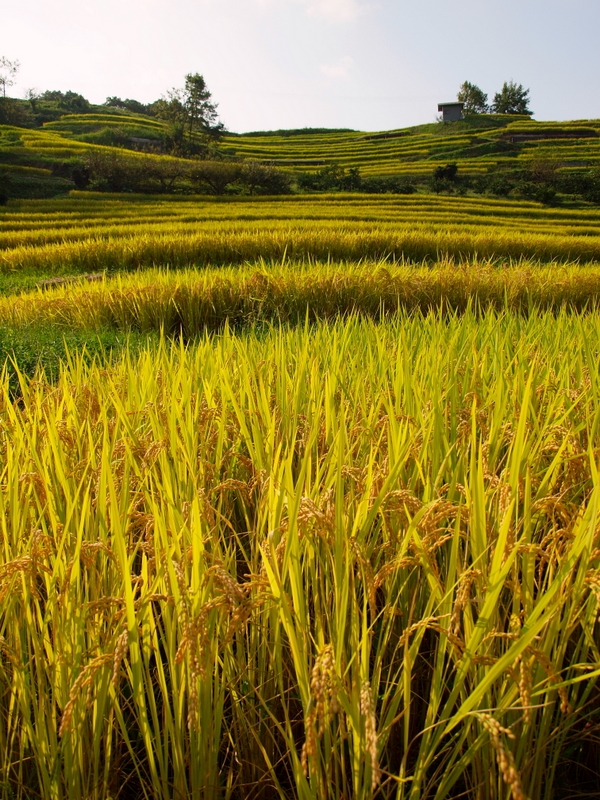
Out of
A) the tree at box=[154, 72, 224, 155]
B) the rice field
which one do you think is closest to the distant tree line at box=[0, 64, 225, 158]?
the tree at box=[154, 72, 224, 155]

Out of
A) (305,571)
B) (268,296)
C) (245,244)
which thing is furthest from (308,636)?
(245,244)

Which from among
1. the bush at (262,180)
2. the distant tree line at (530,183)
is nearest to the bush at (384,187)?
the distant tree line at (530,183)

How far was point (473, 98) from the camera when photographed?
71562 millimetres

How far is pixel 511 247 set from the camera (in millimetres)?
10219

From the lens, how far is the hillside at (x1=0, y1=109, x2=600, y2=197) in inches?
1114

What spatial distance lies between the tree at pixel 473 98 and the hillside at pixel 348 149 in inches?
789

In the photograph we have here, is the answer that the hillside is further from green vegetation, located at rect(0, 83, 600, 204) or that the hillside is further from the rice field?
the rice field

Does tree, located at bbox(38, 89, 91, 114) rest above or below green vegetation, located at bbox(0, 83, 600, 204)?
above

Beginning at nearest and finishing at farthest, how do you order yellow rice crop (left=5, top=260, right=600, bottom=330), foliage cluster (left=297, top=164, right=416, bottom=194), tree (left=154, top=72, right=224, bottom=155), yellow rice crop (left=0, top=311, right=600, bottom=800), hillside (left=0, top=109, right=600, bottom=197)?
yellow rice crop (left=0, top=311, right=600, bottom=800) → yellow rice crop (left=5, top=260, right=600, bottom=330) → hillside (left=0, top=109, right=600, bottom=197) → foliage cluster (left=297, top=164, right=416, bottom=194) → tree (left=154, top=72, right=224, bottom=155)

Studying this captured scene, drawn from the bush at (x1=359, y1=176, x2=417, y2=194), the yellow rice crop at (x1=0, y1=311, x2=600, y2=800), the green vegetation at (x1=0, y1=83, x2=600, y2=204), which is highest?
the green vegetation at (x1=0, y1=83, x2=600, y2=204)

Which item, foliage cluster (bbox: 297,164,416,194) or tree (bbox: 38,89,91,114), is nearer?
foliage cluster (bbox: 297,164,416,194)

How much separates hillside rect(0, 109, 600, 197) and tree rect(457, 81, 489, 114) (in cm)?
2003

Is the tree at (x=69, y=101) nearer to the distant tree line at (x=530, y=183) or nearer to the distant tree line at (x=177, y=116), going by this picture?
the distant tree line at (x=177, y=116)

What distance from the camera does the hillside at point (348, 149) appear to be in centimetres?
2830
